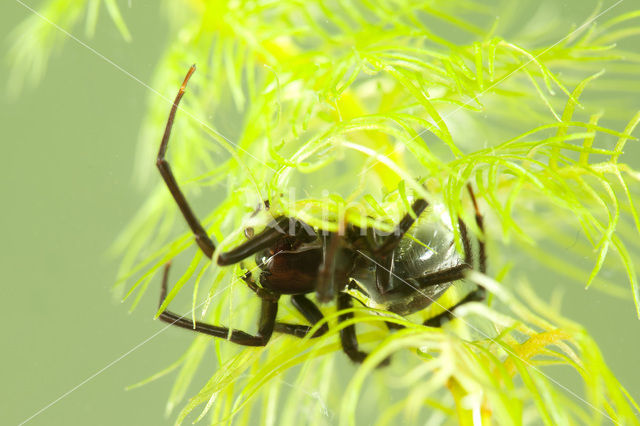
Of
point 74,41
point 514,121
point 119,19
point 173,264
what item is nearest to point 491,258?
point 514,121

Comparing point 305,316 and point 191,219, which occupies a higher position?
point 191,219

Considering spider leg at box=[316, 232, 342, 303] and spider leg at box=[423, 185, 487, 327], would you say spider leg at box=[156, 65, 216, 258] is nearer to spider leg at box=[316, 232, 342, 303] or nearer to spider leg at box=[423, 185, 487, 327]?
spider leg at box=[316, 232, 342, 303]

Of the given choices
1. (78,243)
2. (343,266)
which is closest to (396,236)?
(343,266)

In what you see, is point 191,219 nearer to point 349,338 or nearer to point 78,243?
point 349,338

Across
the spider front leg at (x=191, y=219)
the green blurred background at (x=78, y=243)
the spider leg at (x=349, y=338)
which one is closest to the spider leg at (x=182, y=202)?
the spider front leg at (x=191, y=219)

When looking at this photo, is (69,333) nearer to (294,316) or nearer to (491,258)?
(294,316)

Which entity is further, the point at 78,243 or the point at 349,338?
the point at 78,243

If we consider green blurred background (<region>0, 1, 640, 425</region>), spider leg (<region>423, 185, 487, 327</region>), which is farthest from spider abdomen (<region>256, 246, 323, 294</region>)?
green blurred background (<region>0, 1, 640, 425</region>)
